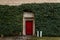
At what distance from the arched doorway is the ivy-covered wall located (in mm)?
694

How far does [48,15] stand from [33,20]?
2.20 m

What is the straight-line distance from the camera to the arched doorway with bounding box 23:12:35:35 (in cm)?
2653

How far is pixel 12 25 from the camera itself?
26.0 metres

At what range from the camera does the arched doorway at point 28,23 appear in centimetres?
2653

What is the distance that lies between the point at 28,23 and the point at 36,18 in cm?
166

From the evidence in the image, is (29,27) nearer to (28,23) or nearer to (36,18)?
(28,23)

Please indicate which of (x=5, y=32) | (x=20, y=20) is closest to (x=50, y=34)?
(x=20, y=20)

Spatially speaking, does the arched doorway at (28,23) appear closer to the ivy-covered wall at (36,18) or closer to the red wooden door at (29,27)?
the red wooden door at (29,27)

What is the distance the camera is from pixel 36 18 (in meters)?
25.9

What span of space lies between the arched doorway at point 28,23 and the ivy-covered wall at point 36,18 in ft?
2.28

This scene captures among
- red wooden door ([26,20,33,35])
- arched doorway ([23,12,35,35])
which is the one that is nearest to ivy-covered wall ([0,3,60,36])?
arched doorway ([23,12,35,35])

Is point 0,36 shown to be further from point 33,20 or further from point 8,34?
point 33,20

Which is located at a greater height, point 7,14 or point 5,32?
point 7,14

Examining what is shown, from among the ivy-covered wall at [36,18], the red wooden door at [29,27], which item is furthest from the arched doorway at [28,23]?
the ivy-covered wall at [36,18]
